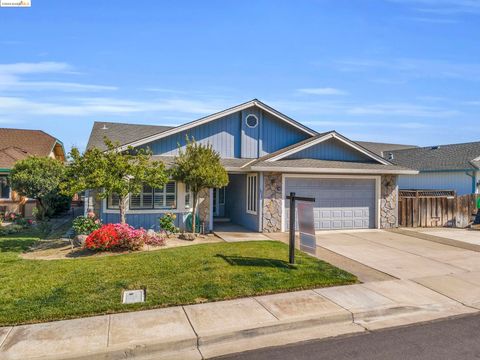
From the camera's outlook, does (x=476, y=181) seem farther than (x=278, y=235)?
Yes

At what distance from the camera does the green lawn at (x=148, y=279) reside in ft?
21.2

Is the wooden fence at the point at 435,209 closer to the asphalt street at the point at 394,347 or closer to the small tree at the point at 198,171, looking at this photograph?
the small tree at the point at 198,171

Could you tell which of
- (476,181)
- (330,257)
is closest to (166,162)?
(330,257)

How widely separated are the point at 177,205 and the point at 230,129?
4.56 metres

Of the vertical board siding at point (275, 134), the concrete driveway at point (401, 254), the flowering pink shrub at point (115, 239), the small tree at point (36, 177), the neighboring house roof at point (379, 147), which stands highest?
the neighboring house roof at point (379, 147)

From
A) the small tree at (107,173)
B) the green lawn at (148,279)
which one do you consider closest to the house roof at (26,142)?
the small tree at (107,173)

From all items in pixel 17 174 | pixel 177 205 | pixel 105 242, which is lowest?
pixel 105 242

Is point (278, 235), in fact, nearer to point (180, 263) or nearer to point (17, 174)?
point (180, 263)

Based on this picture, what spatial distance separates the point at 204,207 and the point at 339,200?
6149 millimetres

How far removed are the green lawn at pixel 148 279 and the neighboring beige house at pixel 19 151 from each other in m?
12.2

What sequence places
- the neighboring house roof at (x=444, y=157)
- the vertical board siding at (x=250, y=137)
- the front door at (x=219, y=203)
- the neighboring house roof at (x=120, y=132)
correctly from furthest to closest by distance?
1. the neighboring house roof at (x=444, y=157)
2. the front door at (x=219, y=203)
3. the neighboring house roof at (x=120, y=132)
4. the vertical board siding at (x=250, y=137)

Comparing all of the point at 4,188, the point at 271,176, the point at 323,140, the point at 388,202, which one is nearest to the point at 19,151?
the point at 4,188

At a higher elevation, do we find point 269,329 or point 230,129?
point 230,129

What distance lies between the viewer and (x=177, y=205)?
47.3 feet
